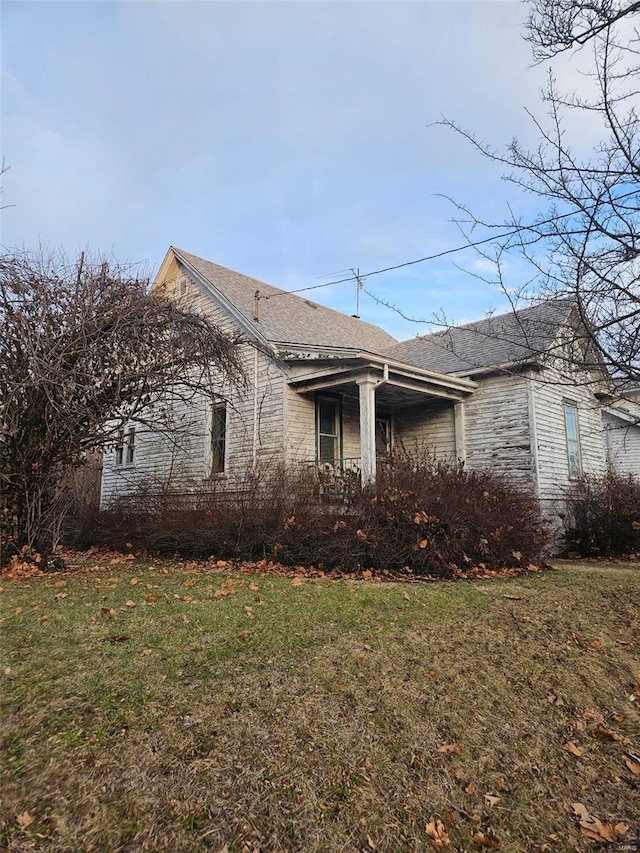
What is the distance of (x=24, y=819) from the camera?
212 cm

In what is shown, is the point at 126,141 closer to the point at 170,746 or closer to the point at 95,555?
the point at 95,555

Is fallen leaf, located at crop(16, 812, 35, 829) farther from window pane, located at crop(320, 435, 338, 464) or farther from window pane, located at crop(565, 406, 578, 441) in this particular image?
window pane, located at crop(565, 406, 578, 441)

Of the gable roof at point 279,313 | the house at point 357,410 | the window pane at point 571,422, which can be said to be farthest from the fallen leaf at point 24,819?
the window pane at point 571,422

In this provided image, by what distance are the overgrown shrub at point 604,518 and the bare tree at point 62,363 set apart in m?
9.03

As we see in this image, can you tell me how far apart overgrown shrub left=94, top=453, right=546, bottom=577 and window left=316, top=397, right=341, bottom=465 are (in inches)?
128


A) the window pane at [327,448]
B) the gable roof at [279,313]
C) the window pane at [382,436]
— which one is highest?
the gable roof at [279,313]

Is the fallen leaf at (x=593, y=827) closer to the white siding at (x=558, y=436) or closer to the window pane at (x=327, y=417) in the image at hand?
the white siding at (x=558, y=436)

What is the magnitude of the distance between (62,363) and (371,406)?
577 cm

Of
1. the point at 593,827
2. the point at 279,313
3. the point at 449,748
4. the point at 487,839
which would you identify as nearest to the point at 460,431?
the point at 279,313

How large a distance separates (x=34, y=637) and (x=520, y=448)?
10.7 m

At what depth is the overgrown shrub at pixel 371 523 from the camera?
773cm

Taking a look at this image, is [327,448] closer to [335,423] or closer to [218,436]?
[335,423]

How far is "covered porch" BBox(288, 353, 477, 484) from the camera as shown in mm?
10570

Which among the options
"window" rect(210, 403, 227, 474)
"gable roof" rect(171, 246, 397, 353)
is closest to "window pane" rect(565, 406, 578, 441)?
"gable roof" rect(171, 246, 397, 353)
